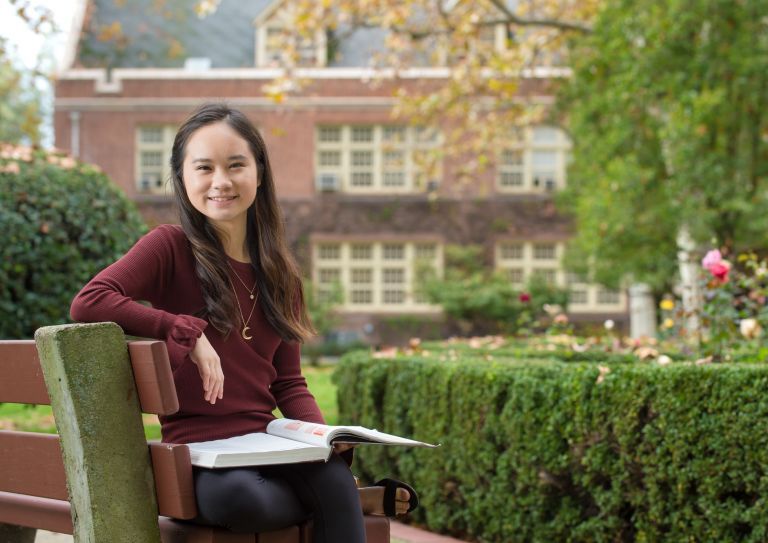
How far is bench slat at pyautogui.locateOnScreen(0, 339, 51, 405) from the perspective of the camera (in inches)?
86.0

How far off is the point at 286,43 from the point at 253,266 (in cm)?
1176

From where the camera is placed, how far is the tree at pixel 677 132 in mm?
12812

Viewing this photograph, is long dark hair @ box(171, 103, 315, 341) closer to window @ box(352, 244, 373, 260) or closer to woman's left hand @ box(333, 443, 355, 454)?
woman's left hand @ box(333, 443, 355, 454)

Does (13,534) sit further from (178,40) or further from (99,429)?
(178,40)

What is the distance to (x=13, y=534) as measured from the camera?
280 centimetres

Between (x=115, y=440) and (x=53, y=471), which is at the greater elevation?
(x=115, y=440)

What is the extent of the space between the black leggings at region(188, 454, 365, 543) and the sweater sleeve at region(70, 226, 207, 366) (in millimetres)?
296

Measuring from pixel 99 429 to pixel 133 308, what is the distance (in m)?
0.29

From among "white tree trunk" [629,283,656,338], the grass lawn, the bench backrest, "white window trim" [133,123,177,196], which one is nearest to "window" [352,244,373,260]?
"white window trim" [133,123,177,196]

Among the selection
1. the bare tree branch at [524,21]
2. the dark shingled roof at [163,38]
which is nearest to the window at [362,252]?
the dark shingled roof at [163,38]

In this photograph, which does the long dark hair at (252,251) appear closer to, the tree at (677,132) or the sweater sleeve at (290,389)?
the sweater sleeve at (290,389)

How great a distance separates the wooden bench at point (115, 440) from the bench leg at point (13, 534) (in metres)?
0.72

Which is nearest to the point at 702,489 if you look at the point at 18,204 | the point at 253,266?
the point at 253,266

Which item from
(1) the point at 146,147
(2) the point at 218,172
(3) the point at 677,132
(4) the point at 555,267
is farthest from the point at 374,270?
(2) the point at 218,172
